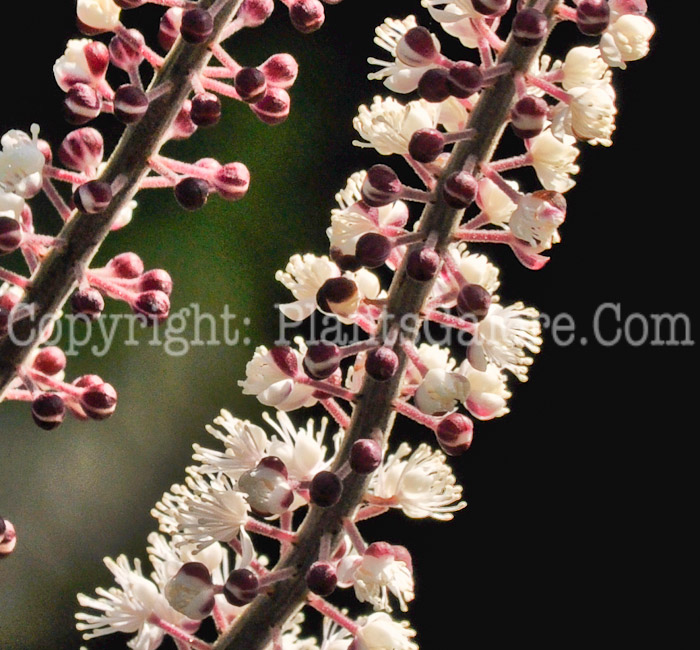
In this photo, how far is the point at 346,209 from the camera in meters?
0.79

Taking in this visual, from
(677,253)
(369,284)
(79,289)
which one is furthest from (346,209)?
Answer: (677,253)

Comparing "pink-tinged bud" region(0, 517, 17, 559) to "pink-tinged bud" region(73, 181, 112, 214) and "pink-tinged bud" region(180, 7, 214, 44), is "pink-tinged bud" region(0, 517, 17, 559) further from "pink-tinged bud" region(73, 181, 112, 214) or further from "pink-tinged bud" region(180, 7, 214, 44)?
"pink-tinged bud" region(180, 7, 214, 44)

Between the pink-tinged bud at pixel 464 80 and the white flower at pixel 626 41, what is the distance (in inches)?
3.8

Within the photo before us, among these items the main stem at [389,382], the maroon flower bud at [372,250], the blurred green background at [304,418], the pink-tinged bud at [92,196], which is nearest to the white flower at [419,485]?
the main stem at [389,382]

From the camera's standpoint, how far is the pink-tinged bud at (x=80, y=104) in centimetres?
73

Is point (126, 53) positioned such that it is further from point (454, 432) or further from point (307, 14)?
point (454, 432)

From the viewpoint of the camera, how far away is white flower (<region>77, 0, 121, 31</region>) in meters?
0.79

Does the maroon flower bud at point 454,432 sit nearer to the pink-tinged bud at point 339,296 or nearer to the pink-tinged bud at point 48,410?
the pink-tinged bud at point 339,296

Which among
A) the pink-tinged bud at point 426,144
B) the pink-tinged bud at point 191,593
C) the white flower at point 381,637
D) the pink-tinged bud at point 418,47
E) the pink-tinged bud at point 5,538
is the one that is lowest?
the pink-tinged bud at point 5,538

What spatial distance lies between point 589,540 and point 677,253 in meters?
0.47

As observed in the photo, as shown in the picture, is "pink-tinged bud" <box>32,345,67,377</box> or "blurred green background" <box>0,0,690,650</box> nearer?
"pink-tinged bud" <box>32,345,67,377</box>

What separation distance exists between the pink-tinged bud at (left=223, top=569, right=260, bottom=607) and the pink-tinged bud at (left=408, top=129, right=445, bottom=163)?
29cm

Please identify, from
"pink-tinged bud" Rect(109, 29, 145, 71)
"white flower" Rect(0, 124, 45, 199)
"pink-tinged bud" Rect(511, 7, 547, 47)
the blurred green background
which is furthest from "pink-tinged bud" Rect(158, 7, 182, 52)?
the blurred green background

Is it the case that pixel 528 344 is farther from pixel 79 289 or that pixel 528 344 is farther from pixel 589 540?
pixel 589 540
